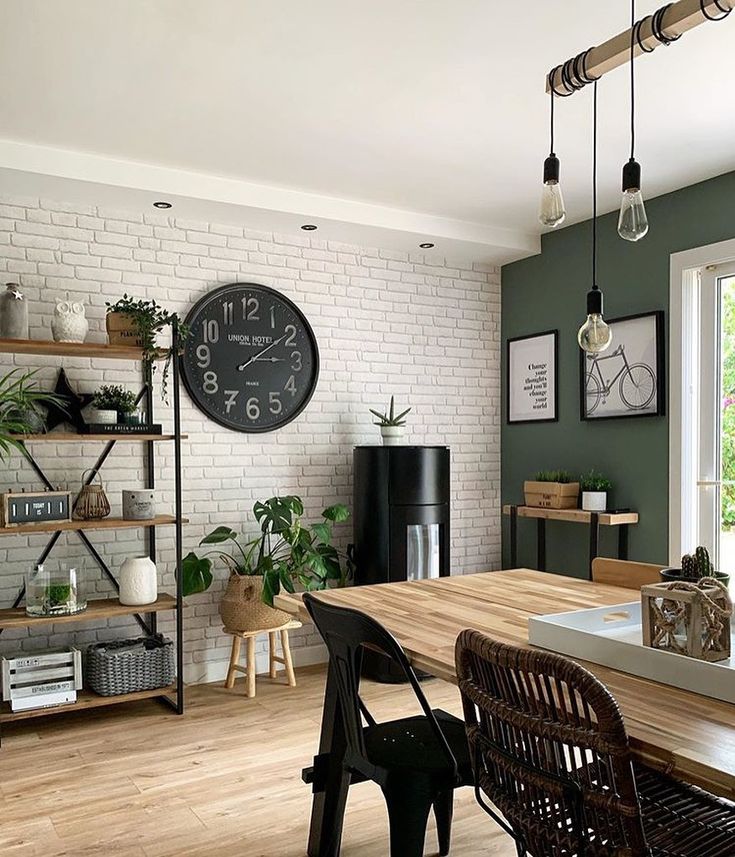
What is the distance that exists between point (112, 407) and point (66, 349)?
0.35 meters

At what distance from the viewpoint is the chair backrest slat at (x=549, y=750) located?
1.30 metres

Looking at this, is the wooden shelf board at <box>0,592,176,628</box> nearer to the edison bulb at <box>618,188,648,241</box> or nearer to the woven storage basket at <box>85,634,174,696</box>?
the woven storage basket at <box>85,634,174,696</box>

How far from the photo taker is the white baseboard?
168 inches

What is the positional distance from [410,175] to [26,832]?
3136 millimetres

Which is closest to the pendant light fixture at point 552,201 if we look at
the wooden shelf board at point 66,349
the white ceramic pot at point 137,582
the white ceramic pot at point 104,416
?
the wooden shelf board at point 66,349

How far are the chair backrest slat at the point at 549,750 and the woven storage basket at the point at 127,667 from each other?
2.45m

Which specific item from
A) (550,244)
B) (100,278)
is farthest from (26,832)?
(550,244)

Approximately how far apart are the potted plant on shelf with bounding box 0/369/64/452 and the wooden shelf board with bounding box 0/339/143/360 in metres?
0.13

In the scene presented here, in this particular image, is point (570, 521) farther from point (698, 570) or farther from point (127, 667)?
point (698, 570)

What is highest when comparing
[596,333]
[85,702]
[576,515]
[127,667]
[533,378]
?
[533,378]

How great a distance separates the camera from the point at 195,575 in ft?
13.2

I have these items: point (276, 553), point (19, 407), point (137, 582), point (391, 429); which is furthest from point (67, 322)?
point (391, 429)

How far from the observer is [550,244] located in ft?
16.4

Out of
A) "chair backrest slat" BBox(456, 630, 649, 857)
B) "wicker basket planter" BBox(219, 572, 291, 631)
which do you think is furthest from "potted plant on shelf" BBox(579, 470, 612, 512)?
"chair backrest slat" BBox(456, 630, 649, 857)
